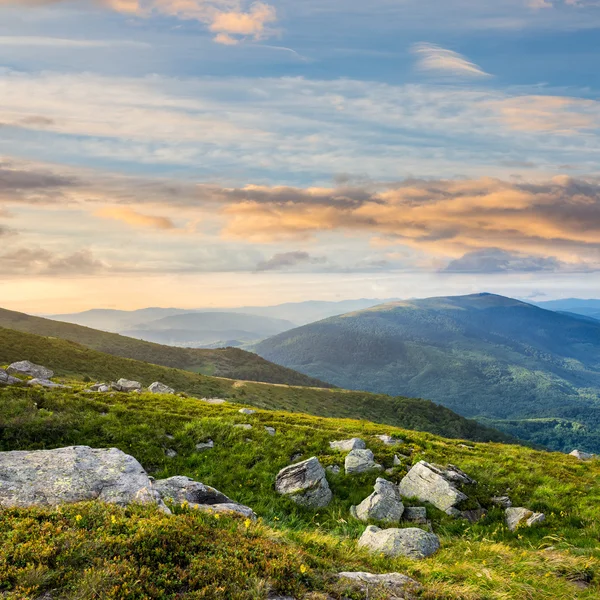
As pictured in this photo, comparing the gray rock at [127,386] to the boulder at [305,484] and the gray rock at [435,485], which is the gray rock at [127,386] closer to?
the boulder at [305,484]

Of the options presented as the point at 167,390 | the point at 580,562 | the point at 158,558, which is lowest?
the point at 167,390

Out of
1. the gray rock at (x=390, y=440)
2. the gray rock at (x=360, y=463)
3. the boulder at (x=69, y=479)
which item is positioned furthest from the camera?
the gray rock at (x=390, y=440)

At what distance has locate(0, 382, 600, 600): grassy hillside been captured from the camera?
8.47m

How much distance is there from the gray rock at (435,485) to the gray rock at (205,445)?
1049 cm

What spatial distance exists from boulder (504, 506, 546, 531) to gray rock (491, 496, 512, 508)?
79 cm

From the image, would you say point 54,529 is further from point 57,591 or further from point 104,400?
point 104,400

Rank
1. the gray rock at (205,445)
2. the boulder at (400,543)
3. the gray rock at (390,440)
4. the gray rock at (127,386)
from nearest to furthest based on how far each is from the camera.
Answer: the boulder at (400,543) → the gray rock at (205,445) → the gray rock at (390,440) → the gray rock at (127,386)

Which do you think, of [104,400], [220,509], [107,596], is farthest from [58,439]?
[107,596]

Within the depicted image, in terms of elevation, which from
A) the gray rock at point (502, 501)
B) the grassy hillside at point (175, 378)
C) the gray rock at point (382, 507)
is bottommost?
the grassy hillside at point (175, 378)

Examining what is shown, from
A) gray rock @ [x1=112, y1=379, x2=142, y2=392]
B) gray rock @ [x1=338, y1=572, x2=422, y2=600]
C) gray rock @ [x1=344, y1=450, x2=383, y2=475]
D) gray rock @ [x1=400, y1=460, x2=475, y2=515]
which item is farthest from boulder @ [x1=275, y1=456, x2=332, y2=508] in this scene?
gray rock @ [x1=112, y1=379, x2=142, y2=392]

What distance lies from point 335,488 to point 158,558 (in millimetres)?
13209

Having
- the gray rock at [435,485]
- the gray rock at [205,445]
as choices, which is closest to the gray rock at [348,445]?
the gray rock at [435,485]

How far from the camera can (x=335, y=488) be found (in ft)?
68.0

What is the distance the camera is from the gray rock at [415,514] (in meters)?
18.0
